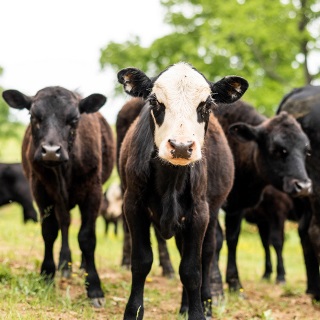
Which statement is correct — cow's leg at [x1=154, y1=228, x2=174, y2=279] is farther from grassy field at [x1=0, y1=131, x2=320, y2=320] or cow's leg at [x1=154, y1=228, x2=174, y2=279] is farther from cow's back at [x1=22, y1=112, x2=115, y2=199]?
cow's back at [x1=22, y1=112, x2=115, y2=199]

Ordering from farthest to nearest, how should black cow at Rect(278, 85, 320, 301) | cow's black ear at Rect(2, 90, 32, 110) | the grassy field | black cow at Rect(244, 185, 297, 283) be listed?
black cow at Rect(244, 185, 297, 283), black cow at Rect(278, 85, 320, 301), cow's black ear at Rect(2, 90, 32, 110), the grassy field

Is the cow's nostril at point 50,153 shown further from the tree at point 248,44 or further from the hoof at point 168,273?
the tree at point 248,44

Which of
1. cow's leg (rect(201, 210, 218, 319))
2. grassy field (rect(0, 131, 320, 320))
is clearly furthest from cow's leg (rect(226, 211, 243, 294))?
cow's leg (rect(201, 210, 218, 319))

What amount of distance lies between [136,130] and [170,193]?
966 millimetres

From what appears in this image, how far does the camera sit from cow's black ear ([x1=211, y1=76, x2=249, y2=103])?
5949 millimetres

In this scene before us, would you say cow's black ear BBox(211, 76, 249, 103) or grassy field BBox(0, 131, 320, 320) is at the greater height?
cow's black ear BBox(211, 76, 249, 103)

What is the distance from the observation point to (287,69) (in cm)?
2656

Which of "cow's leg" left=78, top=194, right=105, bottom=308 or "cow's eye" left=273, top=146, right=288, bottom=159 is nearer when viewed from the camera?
"cow's leg" left=78, top=194, right=105, bottom=308

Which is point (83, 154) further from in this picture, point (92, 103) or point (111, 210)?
point (111, 210)

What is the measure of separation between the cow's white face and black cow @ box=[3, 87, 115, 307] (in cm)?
189

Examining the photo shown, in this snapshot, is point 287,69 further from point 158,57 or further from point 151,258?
point 151,258

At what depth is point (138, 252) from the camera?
222 inches

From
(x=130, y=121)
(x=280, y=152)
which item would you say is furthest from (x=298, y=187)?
(x=130, y=121)

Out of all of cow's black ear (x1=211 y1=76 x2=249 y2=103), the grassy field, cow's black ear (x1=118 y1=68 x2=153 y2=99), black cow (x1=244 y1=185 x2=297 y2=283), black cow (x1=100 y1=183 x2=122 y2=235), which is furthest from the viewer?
black cow (x1=100 y1=183 x2=122 y2=235)
